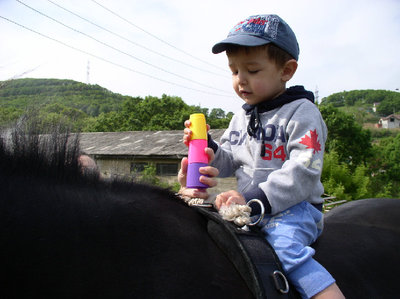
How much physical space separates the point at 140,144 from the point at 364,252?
18100 millimetres

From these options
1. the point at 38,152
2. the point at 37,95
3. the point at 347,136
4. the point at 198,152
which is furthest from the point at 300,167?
A: the point at 347,136

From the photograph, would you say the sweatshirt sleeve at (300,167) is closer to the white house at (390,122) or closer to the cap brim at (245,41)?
the cap brim at (245,41)

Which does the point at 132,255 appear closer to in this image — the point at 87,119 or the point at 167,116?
the point at 87,119

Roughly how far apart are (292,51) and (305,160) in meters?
0.74

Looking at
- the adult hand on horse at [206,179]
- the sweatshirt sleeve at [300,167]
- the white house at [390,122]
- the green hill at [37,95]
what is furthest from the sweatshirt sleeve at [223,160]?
the white house at [390,122]

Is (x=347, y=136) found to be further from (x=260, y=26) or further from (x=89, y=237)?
(x=89, y=237)

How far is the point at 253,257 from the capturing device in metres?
1.35

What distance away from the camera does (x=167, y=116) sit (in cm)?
3869

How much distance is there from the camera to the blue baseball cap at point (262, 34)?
71.4 inches

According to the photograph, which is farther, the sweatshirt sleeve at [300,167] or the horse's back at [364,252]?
the horse's back at [364,252]

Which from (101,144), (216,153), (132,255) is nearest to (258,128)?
(216,153)

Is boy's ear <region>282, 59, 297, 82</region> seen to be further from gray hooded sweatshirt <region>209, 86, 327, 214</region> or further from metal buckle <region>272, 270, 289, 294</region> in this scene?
metal buckle <region>272, 270, 289, 294</region>

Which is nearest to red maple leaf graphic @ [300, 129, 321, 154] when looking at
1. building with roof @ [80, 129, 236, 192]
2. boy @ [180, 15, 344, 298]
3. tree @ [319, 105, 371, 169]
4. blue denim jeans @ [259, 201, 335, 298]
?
boy @ [180, 15, 344, 298]

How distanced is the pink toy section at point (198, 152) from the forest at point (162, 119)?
0.55 metres
